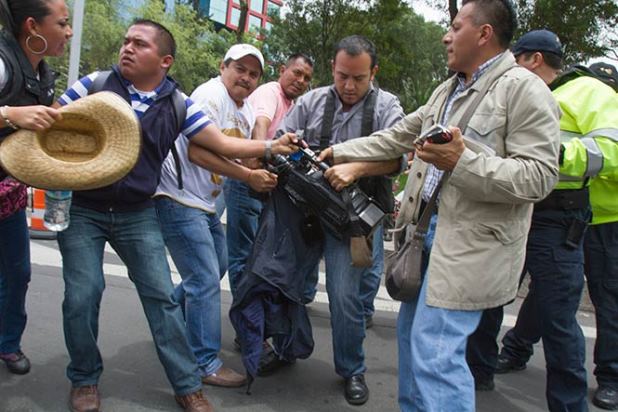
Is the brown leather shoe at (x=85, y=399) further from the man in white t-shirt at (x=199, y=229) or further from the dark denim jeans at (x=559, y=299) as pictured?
the dark denim jeans at (x=559, y=299)

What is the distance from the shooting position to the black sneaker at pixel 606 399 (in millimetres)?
3391

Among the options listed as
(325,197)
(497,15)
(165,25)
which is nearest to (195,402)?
(325,197)

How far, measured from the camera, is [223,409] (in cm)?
301

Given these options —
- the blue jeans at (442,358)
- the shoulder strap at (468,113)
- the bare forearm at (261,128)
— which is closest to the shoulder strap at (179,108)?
the bare forearm at (261,128)

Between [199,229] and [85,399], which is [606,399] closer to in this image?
[199,229]

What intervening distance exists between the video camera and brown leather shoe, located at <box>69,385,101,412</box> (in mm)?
1390

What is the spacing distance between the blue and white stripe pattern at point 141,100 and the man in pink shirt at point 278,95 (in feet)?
3.59

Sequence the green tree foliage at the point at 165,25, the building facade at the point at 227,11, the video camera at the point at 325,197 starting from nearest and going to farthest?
1. the video camera at the point at 325,197
2. the green tree foliage at the point at 165,25
3. the building facade at the point at 227,11

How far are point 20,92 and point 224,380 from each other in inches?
71.3

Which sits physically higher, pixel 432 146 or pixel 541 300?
pixel 432 146

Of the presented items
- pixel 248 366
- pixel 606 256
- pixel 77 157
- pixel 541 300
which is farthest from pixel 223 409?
pixel 606 256

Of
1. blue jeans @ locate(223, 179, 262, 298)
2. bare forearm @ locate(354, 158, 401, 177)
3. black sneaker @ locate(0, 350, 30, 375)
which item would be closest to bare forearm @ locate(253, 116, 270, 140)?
blue jeans @ locate(223, 179, 262, 298)

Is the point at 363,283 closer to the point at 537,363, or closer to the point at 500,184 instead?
the point at 537,363

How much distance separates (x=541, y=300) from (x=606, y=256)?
0.68m
